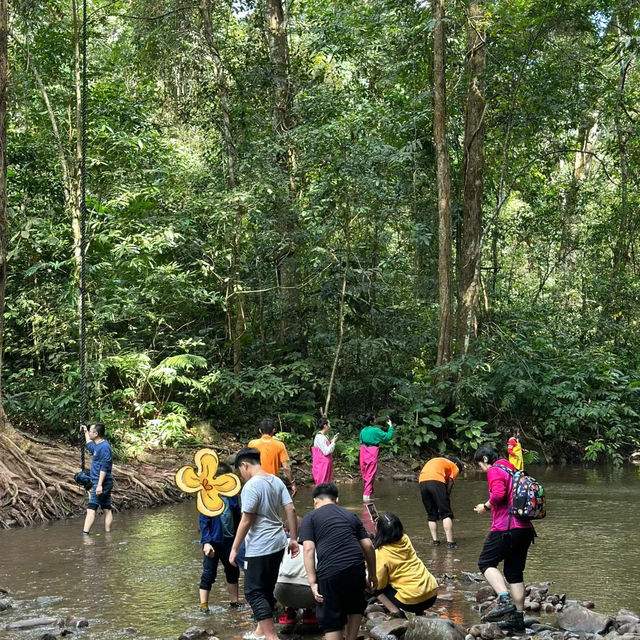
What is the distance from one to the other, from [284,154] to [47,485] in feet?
36.4

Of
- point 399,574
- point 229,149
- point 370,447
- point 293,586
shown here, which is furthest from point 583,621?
point 229,149

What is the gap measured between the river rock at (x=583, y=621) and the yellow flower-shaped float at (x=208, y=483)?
10.3 feet

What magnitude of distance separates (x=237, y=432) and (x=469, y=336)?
21.8 ft

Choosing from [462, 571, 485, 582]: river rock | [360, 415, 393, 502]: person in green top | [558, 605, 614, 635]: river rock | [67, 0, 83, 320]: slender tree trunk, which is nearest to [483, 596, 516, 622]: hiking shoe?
[558, 605, 614, 635]: river rock

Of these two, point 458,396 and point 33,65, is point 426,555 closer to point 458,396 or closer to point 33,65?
point 458,396

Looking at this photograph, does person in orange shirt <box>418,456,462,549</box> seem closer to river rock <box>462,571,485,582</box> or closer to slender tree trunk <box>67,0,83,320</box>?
river rock <box>462,571,485,582</box>

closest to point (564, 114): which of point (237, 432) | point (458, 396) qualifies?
point (458, 396)

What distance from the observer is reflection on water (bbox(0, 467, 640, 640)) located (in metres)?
7.74

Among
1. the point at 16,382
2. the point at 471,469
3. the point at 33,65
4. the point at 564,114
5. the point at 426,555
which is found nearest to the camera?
the point at 426,555

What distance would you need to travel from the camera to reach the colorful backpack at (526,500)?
23.6 feet

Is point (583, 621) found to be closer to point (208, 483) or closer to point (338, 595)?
point (338, 595)

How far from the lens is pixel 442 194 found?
69.0 feet

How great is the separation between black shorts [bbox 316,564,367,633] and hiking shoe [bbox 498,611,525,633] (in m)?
1.63

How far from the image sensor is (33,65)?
17.1 meters
